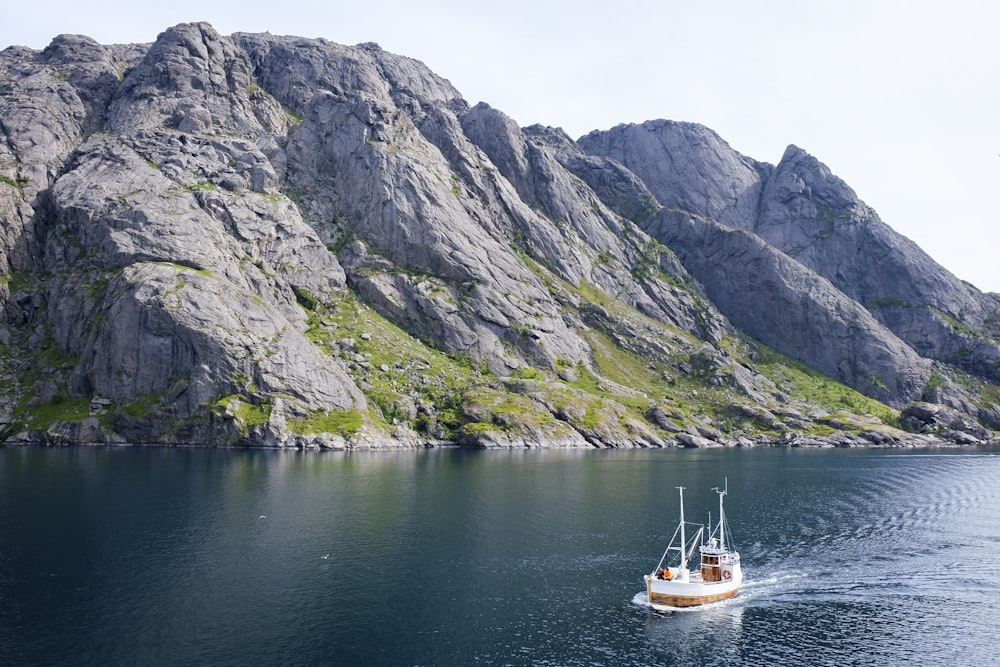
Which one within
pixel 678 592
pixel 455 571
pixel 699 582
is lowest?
pixel 455 571

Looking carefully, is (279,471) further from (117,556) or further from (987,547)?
(987,547)

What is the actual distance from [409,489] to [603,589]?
59.7 meters

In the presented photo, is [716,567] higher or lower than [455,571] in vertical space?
higher

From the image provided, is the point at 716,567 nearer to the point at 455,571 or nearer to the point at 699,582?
the point at 699,582

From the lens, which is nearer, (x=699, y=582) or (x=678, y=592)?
(x=678, y=592)

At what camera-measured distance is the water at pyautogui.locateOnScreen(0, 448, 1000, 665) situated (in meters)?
54.7

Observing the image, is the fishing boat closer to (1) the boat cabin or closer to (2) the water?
(1) the boat cabin

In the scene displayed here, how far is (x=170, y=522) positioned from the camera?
91062 mm

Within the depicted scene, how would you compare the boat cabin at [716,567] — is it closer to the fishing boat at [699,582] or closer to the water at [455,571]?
the fishing boat at [699,582]

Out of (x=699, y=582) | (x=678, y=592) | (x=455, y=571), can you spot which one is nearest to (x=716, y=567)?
(x=699, y=582)

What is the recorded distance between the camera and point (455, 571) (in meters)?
74.5

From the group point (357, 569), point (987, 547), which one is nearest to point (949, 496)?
point (987, 547)

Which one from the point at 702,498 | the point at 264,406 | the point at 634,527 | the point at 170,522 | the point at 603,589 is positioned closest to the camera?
the point at 603,589

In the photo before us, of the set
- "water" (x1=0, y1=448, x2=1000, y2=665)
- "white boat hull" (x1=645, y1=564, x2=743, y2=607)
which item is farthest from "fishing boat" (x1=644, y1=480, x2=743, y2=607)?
"water" (x1=0, y1=448, x2=1000, y2=665)
